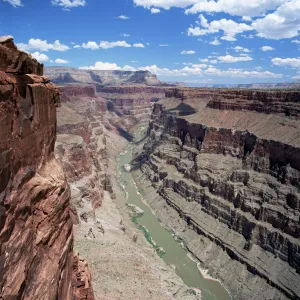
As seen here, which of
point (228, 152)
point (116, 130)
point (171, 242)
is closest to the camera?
point (171, 242)

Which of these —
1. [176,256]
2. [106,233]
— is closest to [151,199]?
[176,256]

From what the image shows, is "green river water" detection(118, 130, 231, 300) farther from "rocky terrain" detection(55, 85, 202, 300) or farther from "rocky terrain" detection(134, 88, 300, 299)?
"rocky terrain" detection(55, 85, 202, 300)

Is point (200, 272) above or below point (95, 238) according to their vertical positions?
below

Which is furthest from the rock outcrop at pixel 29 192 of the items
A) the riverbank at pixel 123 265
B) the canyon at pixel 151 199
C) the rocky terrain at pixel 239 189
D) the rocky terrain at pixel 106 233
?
the rocky terrain at pixel 239 189

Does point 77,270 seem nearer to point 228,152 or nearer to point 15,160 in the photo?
point 15,160

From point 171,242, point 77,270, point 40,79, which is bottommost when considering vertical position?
point 171,242

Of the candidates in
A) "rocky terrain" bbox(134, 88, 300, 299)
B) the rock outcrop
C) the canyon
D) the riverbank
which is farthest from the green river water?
the rock outcrop

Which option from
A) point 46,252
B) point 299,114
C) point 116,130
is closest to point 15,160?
point 46,252
